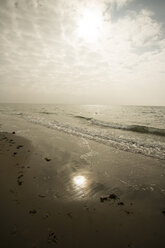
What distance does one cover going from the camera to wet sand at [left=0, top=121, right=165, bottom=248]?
3.11 metres

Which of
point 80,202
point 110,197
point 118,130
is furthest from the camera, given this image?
point 118,130

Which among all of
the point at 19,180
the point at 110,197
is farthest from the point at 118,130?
the point at 19,180

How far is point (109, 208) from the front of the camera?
4047mm

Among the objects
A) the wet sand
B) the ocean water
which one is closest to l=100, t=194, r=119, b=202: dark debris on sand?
the wet sand

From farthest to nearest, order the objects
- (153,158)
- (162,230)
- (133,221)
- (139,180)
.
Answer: (153,158)
(139,180)
(133,221)
(162,230)

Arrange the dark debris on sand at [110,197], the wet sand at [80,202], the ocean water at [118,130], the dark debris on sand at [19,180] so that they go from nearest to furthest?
the wet sand at [80,202] < the dark debris on sand at [110,197] < the dark debris on sand at [19,180] < the ocean water at [118,130]

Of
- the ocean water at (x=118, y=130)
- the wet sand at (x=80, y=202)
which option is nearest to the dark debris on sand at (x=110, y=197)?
the wet sand at (x=80, y=202)

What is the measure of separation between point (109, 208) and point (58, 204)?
1482 mm

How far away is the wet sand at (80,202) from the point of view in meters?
3.11

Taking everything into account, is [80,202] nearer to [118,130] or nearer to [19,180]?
[19,180]

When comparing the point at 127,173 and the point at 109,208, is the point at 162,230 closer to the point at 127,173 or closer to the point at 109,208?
the point at 109,208

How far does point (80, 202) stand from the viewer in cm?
423

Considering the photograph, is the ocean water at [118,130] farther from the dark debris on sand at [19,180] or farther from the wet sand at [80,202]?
the dark debris on sand at [19,180]

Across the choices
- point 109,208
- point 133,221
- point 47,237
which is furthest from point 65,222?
point 133,221
